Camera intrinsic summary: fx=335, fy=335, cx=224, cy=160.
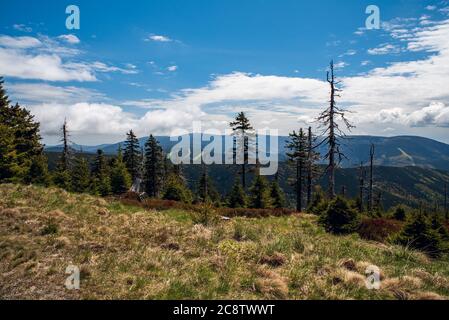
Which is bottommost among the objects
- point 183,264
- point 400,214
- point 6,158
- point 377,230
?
point 400,214

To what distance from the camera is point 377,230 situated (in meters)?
18.5

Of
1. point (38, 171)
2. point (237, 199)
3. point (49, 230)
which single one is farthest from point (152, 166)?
point (49, 230)

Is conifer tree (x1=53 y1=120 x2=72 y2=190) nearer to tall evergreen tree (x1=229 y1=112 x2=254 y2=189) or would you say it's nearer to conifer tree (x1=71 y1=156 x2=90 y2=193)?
conifer tree (x1=71 y1=156 x2=90 y2=193)

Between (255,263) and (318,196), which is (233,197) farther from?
(255,263)

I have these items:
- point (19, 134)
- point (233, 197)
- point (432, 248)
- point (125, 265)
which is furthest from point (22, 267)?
point (19, 134)

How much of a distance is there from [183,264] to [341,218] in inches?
508

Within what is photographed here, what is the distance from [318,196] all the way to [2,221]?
37467 mm

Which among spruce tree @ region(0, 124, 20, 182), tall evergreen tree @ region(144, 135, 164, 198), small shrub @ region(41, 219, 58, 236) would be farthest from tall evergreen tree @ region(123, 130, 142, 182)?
small shrub @ region(41, 219, 58, 236)

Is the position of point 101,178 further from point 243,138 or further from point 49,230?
point 49,230

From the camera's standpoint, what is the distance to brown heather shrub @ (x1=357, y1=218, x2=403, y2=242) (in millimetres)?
17562

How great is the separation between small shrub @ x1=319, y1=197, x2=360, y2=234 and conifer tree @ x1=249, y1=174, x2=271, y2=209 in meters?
17.3

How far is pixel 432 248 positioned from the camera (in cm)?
1519

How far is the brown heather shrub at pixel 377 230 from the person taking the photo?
17562 mm
